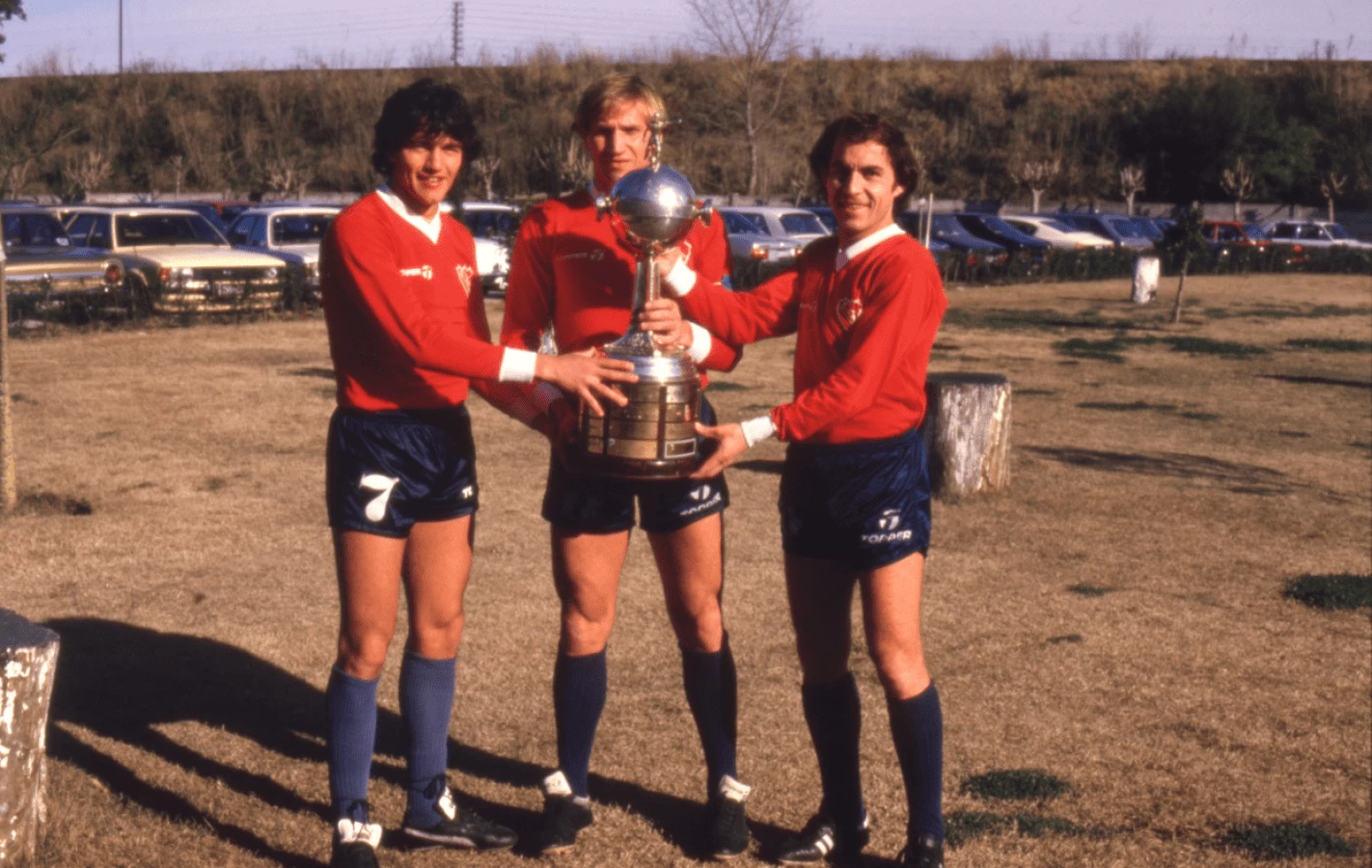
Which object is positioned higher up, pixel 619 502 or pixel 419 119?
pixel 419 119

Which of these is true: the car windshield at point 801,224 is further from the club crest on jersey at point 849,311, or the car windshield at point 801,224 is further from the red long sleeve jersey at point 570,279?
the club crest on jersey at point 849,311

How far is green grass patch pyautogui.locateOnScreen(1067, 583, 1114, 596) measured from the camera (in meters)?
6.67

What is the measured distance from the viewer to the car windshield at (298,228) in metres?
21.2

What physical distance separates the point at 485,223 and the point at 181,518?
18031mm

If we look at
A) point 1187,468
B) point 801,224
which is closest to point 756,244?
point 801,224

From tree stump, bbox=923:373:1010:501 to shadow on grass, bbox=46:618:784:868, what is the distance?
445 centimetres

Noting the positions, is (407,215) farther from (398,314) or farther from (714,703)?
(714,703)

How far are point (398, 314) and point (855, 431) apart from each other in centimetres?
108

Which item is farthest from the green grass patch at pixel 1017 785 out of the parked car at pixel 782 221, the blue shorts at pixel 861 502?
the parked car at pixel 782 221

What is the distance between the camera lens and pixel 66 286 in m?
17.0

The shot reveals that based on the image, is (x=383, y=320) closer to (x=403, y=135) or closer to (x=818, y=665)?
(x=403, y=135)

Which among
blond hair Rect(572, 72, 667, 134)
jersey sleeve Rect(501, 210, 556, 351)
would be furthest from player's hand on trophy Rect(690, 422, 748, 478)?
blond hair Rect(572, 72, 667, 134)

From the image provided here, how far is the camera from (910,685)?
3459 millimetres

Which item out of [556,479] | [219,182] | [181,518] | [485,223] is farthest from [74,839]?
[219,182]
